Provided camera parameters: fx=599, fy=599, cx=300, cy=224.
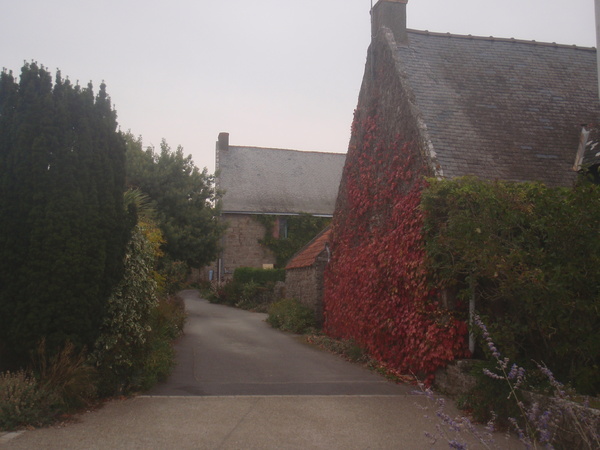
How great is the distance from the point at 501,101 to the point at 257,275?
18.2 metres

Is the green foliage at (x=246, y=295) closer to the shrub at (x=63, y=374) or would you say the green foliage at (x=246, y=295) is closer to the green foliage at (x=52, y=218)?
the green foliage at (x=52, y=218)

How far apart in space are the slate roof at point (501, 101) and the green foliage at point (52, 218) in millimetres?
5574

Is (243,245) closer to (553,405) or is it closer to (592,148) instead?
(592,148)

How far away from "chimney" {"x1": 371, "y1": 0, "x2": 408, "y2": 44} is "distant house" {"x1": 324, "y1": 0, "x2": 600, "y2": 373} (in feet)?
0.08

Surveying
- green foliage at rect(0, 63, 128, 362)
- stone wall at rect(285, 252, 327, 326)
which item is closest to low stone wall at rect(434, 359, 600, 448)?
green foliage at rect(0, 63, 128, 362)

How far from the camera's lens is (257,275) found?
1135 inches

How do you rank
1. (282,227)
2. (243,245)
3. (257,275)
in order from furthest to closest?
(282,227) < (243,245) < (257,275)

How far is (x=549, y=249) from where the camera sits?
684cm

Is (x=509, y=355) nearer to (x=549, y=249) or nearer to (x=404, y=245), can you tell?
(x=549, y=249)

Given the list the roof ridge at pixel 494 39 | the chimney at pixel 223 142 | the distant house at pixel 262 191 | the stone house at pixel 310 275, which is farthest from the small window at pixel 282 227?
the roof ridge at pixel 494 39

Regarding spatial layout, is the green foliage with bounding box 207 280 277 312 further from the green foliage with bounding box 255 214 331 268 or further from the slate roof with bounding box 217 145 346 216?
the slate roof with bounding box 217 145 346 216

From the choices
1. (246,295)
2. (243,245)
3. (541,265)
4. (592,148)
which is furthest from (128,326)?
(243,245)

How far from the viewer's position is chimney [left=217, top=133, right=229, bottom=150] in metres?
35.2

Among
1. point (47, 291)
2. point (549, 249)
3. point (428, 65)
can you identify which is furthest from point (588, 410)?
point (428, 65)
